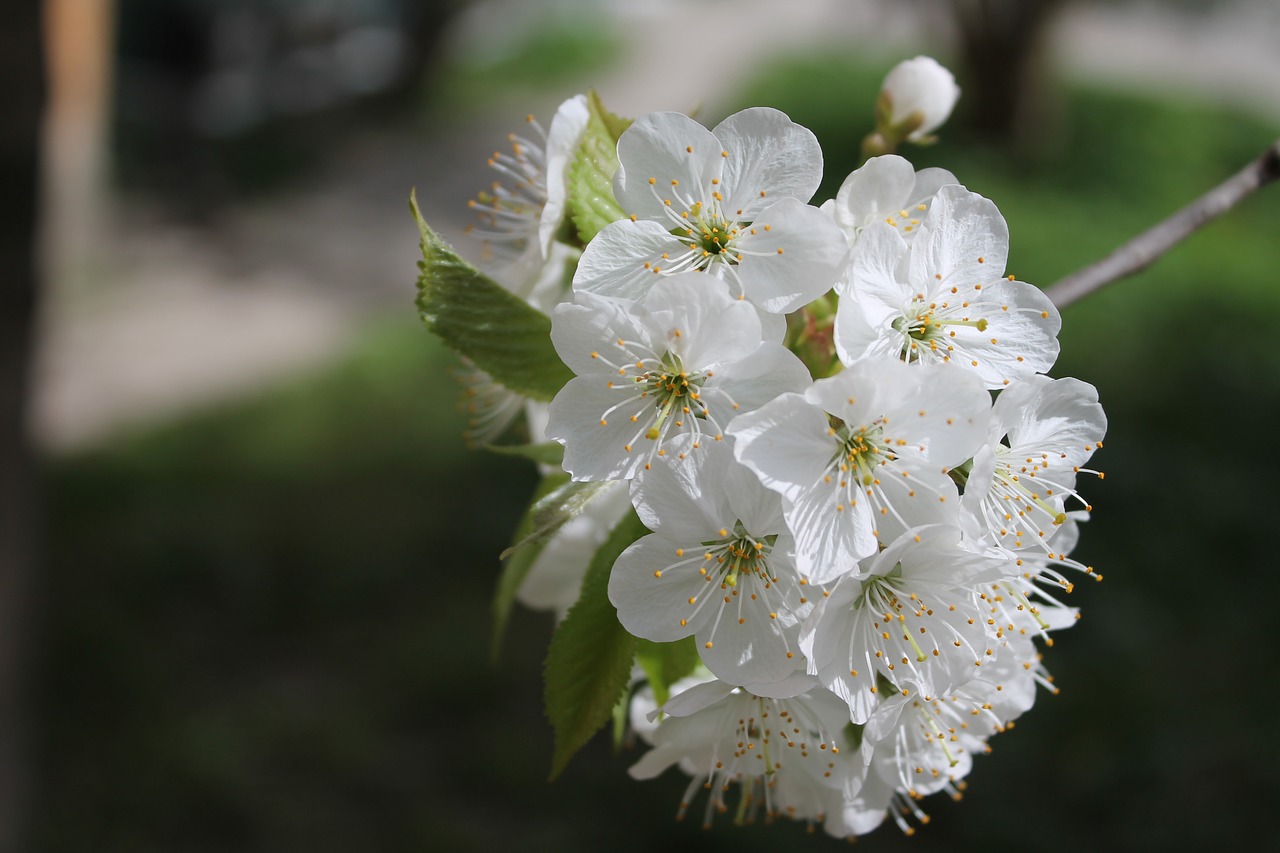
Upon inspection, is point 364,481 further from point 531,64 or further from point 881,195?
point 531,64

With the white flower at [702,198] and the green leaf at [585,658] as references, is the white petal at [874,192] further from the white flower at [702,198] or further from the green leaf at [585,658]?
the green leaf at [585,658]

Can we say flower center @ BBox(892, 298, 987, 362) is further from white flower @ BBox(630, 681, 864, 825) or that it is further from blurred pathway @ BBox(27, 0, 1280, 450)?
blurred pathway @ BBox(27, 0, 1280, 450)

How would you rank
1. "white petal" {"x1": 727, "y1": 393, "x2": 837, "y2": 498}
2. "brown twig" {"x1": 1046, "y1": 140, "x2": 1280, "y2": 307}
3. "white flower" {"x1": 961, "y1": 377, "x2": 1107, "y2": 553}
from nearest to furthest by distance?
1. "white petal" {"x1": 727, "y1": 393, "x2": 837, "y2": 498}
2. "white flower" {"x1": 961, "y1": 377, "x2": 1107, "y2": 553}
3. "brown twig" {"x1": 1046, "y1": 140, "x2": 1280, "y2": 307}

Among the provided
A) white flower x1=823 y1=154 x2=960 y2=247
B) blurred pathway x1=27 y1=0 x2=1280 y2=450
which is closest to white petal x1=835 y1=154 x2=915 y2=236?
white flower x1=823 y1=154 x2=960 y2=247

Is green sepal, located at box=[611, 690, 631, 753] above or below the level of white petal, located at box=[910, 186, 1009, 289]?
below

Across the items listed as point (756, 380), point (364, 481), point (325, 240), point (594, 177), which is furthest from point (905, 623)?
point (325, 240)

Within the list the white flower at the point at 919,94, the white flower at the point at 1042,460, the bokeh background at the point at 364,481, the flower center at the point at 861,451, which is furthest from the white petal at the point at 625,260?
the bokeh background at the point at 364,481
